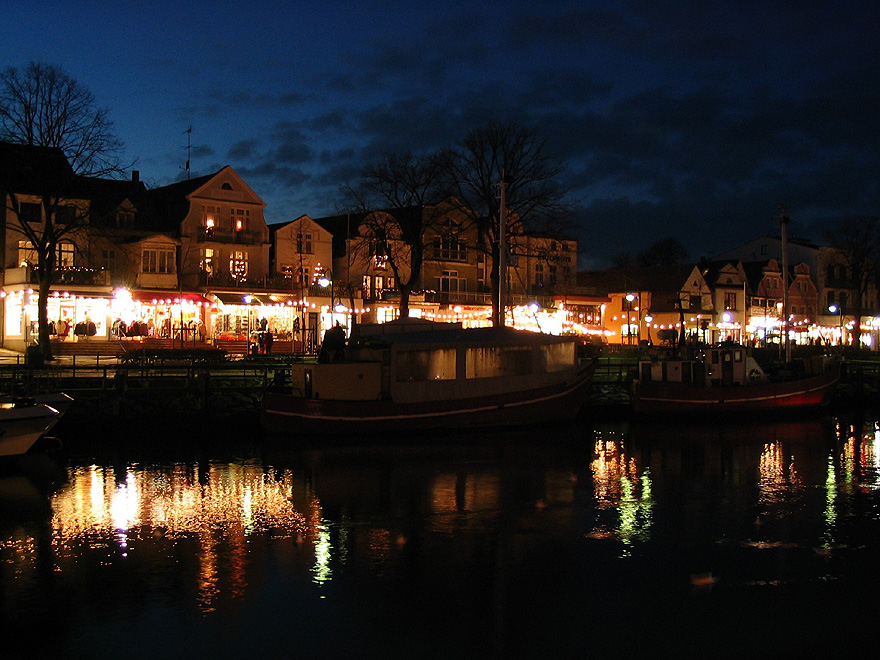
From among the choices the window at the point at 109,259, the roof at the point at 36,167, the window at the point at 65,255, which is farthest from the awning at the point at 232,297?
the roof at the point at 36,167

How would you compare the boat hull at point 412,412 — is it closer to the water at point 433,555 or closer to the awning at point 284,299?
the water at point 433,555

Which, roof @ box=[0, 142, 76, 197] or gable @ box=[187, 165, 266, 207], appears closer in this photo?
roof @ box=[0, 142, 76, 197]

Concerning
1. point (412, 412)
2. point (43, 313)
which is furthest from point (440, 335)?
point (43, 313)

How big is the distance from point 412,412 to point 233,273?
3473 centimetres

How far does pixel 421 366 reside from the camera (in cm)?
2802

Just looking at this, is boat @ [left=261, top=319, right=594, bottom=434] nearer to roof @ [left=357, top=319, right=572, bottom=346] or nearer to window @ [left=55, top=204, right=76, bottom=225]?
roof @ [left=357, top=319, right=572, bottom=346]

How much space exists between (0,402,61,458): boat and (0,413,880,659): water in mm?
760

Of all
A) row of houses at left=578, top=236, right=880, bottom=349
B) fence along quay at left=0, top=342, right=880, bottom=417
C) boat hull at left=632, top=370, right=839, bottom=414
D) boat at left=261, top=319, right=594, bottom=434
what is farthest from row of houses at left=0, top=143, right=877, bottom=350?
fence along quay at left=0, top=342, right=880, bottom=417

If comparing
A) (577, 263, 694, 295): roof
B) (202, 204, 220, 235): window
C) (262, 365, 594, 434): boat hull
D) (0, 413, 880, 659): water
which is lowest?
(0, 413, 880, 659): water

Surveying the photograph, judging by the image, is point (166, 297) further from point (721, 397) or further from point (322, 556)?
point (322, 556)

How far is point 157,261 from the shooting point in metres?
56.5

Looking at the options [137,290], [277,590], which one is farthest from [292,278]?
[277,590]

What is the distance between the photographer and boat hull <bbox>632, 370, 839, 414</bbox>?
33.7m

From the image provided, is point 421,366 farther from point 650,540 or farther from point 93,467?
point 650,540
